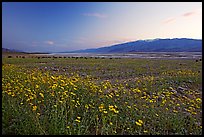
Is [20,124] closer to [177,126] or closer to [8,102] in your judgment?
[8,102]

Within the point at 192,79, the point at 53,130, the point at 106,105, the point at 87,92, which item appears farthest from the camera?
the point at 192,79

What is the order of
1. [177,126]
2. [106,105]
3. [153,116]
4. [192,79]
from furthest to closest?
[192,79] < [106,105] < [153,116] < [177,126]

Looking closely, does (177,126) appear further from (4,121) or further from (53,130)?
(4,121)

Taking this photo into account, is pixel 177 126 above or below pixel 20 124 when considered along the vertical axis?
below

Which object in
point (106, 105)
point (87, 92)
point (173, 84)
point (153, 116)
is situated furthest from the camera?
point (173, 84)

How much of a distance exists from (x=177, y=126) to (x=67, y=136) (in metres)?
2.57

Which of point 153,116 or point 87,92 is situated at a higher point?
point 87,92

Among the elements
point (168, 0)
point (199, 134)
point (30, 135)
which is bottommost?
point (199, 134)

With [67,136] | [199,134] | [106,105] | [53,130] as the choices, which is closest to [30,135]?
[53,130]

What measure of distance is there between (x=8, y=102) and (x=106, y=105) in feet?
7.74

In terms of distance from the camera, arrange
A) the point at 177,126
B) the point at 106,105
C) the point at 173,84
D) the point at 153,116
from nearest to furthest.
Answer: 1. the point at 177,126
2. the point at 153,116
3. the point at 106,105
4. the point at 173,84

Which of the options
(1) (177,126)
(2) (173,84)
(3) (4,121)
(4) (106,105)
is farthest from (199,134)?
(2) (173,84)

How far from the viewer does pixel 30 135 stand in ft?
13.6

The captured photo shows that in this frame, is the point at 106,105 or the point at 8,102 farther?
the point at 106,105
